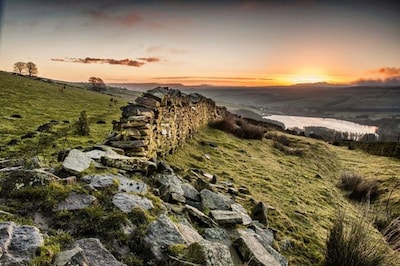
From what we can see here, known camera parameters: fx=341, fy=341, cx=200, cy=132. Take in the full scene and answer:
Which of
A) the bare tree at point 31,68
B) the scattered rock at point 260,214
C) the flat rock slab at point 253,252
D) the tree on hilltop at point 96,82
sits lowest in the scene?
the scattered rock at point 260,214

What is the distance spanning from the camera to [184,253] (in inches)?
139

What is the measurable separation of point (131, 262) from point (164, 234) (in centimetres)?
52

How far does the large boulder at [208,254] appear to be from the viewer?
3.41 meters

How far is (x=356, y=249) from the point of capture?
16.3 ft

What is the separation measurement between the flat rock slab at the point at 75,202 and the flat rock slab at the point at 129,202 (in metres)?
0.30

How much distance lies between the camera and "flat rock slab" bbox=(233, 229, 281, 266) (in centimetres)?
428

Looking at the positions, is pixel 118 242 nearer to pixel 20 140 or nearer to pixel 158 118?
pixel 158 118

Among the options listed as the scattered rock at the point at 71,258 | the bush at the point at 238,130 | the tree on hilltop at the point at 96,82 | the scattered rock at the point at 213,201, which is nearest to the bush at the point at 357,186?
the bush at the point at 238,130

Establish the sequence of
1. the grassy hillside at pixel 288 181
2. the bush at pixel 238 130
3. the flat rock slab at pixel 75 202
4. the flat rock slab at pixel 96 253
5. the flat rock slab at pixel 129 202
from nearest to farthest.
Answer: the flat rock slab at pixel 96 253 < the flat rock slab at pixel 75 202 < the flat rock slab at pixel 129 202 < the grassy hillside at pixel 288 181 < the bush at pixel 238 130

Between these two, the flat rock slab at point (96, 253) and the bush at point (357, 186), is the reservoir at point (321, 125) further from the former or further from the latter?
the flat rock slab at point (96, 253)

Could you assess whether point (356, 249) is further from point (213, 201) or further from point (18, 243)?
point (18, 243)

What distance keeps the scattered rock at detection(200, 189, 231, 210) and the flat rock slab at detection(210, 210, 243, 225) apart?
27cm

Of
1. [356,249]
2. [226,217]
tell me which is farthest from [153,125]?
[356,249]

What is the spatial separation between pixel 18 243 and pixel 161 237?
139 cm
